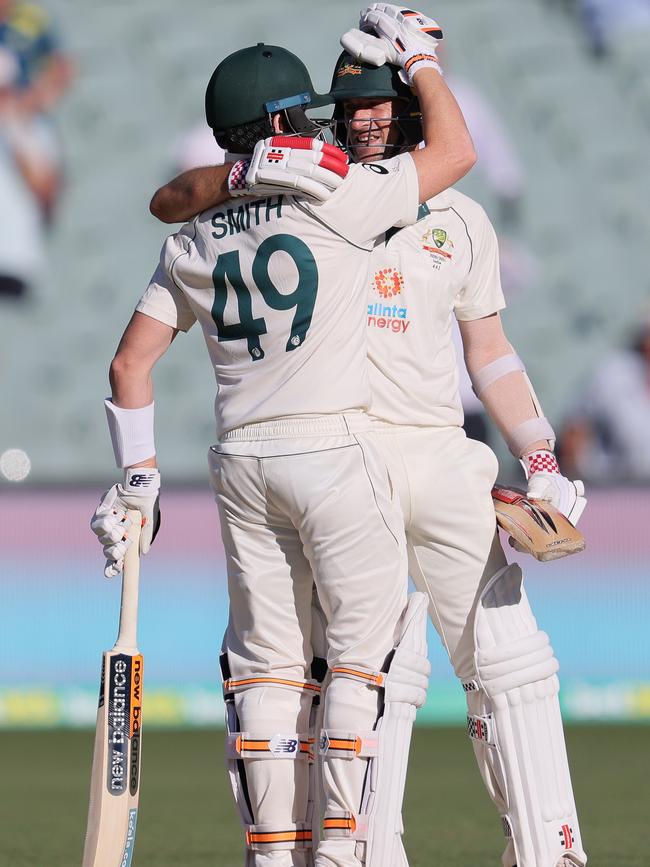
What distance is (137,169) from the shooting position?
9828mm

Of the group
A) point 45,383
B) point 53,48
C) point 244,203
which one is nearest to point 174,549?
point 45,383

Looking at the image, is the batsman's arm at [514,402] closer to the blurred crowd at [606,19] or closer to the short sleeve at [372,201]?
the short sleeve at [372,201]

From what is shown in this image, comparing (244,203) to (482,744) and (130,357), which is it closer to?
(130,357)

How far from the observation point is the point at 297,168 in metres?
2.92

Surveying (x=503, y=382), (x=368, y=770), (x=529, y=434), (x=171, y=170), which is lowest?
(x=368, y=770)

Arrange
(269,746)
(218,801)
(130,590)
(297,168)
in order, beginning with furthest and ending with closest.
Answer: (218,801) < (130,590) < (269,746) < (297,168)

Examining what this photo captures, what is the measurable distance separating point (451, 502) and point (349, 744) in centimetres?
56

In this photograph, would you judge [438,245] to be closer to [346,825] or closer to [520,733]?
[520,733]

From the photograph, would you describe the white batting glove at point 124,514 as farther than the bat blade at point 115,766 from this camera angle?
Yes

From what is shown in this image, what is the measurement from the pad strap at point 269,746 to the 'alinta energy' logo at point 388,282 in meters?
0.91

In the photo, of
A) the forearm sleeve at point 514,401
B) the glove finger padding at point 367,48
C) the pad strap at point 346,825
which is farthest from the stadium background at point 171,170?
the pad strap at point 346,825

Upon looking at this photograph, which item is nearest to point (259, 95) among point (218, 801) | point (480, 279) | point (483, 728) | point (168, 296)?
point (168, 296)

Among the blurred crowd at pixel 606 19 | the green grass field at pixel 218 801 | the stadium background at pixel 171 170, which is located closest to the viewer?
the green grass field at pixel 218 801

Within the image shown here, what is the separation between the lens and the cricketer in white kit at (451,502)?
10.5ft
